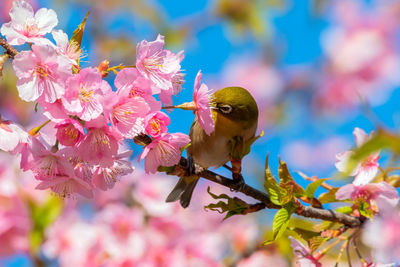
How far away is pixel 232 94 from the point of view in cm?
212

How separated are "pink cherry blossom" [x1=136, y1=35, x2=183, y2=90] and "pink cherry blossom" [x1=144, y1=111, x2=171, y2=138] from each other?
3.5 inches

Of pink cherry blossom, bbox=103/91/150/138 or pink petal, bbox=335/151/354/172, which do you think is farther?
pink petal, bbox=335/151/354/172

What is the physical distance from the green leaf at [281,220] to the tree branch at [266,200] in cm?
5

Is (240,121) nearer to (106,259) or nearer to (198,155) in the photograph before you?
(198,155)

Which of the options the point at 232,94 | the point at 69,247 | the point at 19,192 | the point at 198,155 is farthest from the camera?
the point at 69,247

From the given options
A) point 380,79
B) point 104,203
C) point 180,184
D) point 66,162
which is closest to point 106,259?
point 104,203

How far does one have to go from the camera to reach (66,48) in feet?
4.27

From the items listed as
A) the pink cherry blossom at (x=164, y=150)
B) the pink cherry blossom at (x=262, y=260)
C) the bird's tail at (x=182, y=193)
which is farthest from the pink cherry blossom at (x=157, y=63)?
the pink cherry blossom at (x=262, y=260)

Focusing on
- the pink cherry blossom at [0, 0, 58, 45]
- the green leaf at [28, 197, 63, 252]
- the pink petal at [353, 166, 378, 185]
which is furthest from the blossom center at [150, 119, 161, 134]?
the green leaf at [28, 197, 63, 252]

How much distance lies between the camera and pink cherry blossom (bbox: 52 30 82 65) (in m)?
1.29

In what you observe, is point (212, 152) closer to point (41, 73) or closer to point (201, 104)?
point (201, 104)

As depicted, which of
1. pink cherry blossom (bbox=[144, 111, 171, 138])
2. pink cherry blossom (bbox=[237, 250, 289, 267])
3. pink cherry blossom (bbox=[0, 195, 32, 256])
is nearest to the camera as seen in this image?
pink cherry blossom (bbox=[144, 111, 171, 138])

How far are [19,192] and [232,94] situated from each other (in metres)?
2.13

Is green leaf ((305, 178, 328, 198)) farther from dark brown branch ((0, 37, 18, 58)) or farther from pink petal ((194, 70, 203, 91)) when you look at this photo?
dark brown branch ((0, 37, 18, 58))
